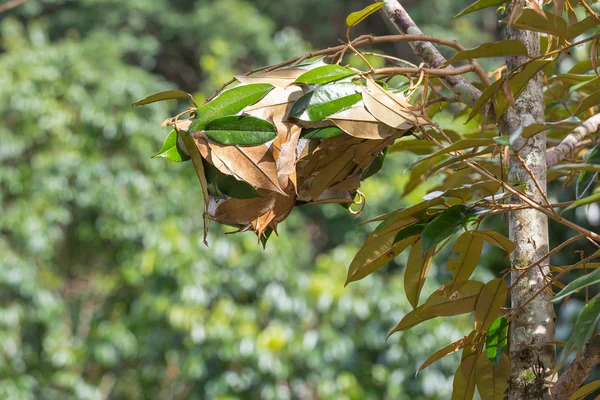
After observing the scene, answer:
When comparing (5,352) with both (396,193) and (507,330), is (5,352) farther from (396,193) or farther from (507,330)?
(507,330)

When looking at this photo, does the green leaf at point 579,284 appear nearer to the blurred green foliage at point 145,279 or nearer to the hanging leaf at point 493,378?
the hanging leaf at point 493,378

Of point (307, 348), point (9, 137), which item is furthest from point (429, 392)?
point (9, 137)

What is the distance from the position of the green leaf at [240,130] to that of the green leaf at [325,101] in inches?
0.7

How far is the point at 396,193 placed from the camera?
286 centimetres

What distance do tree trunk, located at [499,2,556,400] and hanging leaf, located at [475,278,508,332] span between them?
0.04ft

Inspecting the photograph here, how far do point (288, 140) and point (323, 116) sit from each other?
2 cm

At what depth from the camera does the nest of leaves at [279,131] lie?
36 centimetres

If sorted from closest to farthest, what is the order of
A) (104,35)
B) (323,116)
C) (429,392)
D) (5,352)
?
(323,116), (429,392), (5,352), (104,35)

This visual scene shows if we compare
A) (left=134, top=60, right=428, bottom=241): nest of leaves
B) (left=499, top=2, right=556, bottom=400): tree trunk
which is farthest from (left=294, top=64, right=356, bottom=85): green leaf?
(left=499, top=2, right=556, bottom=400): tree trunk

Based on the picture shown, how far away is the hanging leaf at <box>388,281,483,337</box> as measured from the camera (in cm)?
39

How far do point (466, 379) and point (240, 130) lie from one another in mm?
193

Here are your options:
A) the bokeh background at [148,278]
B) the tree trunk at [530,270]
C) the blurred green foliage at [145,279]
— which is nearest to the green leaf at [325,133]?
the tree trunk at [530,270]

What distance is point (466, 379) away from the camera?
0.40 metres

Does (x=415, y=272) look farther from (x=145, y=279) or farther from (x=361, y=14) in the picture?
(x=145, y=279)
